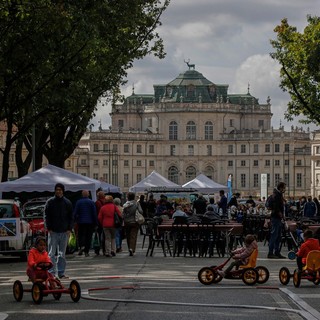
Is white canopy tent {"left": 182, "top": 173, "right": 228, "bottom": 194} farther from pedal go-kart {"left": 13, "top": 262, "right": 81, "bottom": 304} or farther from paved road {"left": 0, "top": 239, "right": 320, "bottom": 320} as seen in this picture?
pedal go-kart {"left": 13, "top": 262, "right": 81, "bottom": 304}

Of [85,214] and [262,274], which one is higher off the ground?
[85,214]

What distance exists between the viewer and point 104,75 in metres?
43.8

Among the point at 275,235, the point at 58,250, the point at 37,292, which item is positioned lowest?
the point at 37,292

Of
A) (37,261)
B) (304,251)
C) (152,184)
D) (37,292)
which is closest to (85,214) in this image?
(304,251)

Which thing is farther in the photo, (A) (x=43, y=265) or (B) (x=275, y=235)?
(B) (x=275, y=235)

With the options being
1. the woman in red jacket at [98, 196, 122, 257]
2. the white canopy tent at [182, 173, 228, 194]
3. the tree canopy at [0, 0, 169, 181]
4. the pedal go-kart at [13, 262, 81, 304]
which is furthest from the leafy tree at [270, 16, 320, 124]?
the pedal go-kart at [13, 262, 81, 304]

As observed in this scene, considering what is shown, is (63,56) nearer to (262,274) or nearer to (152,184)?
(262,274)

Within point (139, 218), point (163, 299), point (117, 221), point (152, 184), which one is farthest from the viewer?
point (152, 184)

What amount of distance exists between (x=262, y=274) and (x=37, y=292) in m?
4.71

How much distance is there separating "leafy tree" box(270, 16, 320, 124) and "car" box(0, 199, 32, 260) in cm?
1631

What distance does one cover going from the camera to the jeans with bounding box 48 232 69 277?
2239 centimetres

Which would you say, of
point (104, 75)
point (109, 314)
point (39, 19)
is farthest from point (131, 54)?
point (109, 314)

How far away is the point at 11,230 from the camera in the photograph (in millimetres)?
28984

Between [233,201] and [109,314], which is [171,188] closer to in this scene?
[233,201]
